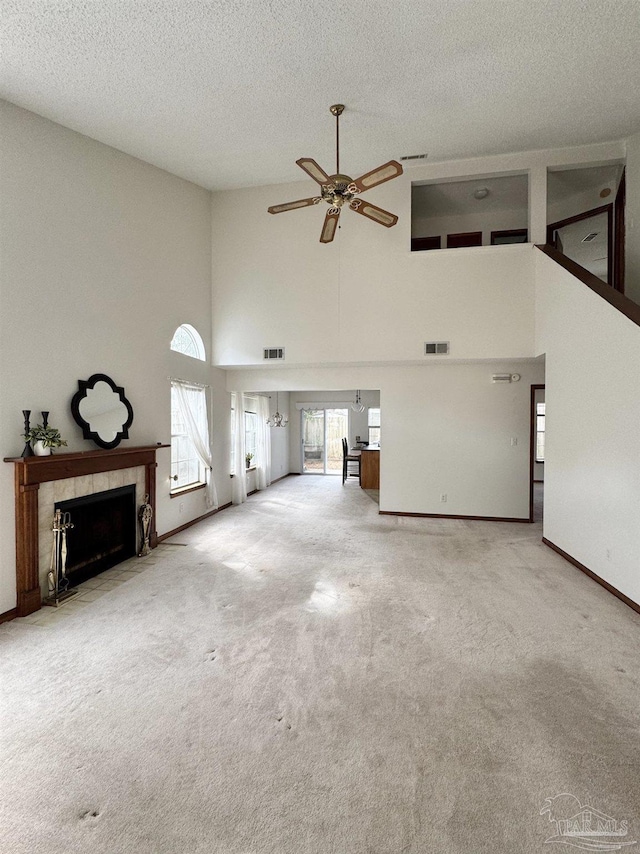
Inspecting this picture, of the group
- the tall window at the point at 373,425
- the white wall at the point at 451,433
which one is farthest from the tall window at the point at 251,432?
the tall window at the point at 373,425

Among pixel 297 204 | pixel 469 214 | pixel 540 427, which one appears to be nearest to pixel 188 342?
pixel 297 204

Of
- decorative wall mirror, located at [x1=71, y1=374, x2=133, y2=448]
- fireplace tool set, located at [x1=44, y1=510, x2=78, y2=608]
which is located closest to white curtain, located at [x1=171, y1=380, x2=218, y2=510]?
decorative wall mirror, located at [x1=71, y1=374, x2=133, y2=448]

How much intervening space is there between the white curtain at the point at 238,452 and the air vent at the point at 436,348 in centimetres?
332

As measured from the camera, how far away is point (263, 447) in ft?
30.7

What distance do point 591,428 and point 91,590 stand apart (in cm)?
503

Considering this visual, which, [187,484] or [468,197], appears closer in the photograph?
[187,484]

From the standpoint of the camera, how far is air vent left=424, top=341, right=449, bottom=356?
598 centimetres

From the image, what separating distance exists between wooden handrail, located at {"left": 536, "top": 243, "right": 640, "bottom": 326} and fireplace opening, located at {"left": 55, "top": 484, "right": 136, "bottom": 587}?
206 inches

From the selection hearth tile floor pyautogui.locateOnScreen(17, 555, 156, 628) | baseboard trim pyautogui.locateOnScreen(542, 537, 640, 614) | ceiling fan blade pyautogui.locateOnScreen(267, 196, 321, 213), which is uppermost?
ceiling fan blade pyautogui.locateOnScreen(267, 196, 321, 213)

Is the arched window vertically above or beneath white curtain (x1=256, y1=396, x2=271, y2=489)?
above

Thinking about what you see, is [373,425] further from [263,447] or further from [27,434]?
[27,434]

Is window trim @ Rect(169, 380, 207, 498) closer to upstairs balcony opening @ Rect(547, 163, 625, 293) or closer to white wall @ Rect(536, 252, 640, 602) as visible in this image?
white wall @ Rect(536, 252, 640, 602)

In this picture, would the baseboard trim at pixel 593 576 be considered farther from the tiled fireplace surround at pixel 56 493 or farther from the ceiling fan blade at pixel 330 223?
the tiled fireplace surround at pixel 56 493

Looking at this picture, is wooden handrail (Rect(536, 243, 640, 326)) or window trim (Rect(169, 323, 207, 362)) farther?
window trim (Rect(169, 323, 207, 362))
